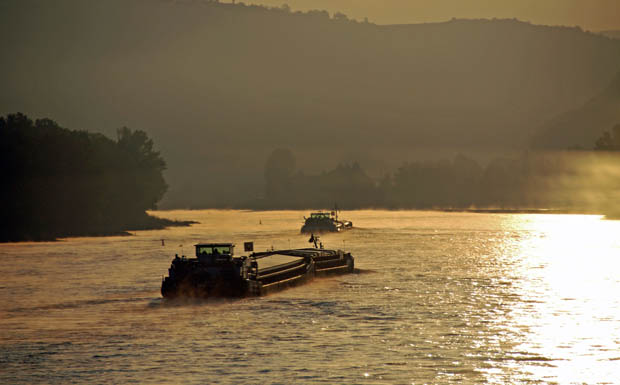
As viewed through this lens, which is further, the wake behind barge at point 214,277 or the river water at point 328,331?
the wake behind barge at point 214,277

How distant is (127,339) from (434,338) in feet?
60.3

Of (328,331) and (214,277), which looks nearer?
(328,331)

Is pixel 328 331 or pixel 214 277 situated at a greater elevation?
pixel 214 277

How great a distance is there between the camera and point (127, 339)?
5116cm

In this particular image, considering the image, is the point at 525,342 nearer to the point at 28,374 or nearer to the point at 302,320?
the point at 302,320

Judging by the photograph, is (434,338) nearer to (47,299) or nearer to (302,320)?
(302,320)

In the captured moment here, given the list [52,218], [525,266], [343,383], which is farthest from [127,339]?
[52,218]

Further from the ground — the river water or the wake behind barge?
the wake behind barge

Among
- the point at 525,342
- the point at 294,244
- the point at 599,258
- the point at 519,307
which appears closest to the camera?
the point at 525,342

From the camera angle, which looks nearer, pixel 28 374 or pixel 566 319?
pixel 28 374

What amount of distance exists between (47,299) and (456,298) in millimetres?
34979

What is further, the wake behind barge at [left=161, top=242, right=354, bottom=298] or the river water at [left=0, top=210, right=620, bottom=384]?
the wake behind barge at [left=161, top=242, right=354, bottom=298]

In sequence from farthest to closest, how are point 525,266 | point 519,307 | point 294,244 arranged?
point 294,244
point 525,266
point 519,307

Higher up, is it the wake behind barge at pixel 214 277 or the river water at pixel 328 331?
the wake behind barge at pixel 214 277
